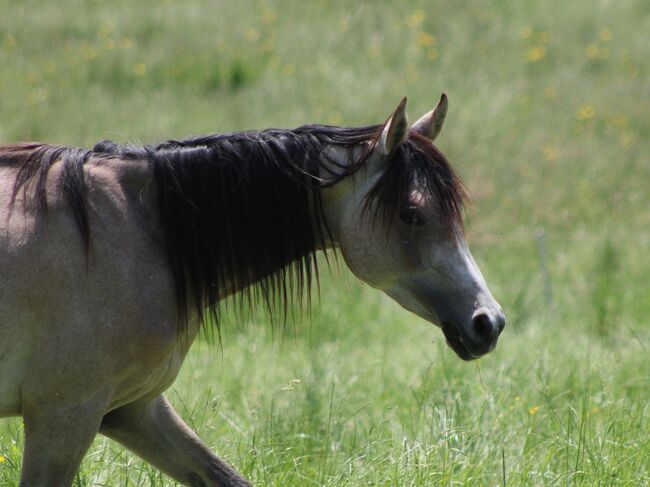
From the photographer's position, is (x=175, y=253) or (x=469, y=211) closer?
(x=175, y=253)

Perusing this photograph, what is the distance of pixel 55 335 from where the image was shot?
326 cm

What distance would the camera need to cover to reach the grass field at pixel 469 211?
4.38m

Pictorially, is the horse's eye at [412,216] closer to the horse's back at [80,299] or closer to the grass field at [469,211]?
the grass field at [469,211]

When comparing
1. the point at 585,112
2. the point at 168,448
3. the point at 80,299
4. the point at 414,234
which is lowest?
the point at 585,112

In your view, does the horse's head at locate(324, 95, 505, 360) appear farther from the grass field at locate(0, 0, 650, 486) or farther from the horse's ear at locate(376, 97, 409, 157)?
the grass field at locate(0, 0, 650, 486)

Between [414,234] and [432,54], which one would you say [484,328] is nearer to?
[414,234]

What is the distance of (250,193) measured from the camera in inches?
145

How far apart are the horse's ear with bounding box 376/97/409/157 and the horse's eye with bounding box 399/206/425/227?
221 mm

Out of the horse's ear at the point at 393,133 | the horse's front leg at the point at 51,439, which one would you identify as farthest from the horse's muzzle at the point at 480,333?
the horse's front leg at the point at 51,439

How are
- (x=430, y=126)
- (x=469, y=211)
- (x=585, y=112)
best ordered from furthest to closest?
1. (x=585, y=112)
2. (x=469, y=211)
3. (x=430, y=126)

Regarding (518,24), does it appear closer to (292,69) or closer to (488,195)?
(292,69)

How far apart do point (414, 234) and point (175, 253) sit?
2.82ft

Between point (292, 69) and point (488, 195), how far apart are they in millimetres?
3960

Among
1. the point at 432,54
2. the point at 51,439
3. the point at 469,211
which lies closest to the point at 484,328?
the point at 51,439
